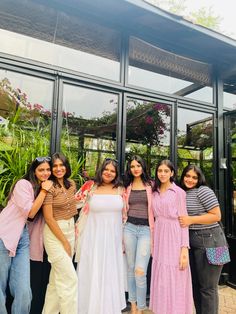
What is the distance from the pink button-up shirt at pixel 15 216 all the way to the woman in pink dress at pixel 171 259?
48.3 inches

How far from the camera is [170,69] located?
3.76 m

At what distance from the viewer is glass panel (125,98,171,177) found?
341 centimetres

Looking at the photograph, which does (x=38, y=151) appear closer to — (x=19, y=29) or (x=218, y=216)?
(x=19, y=29)

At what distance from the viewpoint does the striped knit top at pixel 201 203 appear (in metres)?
2.50

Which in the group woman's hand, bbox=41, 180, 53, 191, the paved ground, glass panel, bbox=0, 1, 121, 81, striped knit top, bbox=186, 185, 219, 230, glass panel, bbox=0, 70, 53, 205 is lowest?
the paved ground

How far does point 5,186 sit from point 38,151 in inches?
18.7

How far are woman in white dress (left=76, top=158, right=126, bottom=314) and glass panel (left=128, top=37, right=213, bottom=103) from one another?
153 cm

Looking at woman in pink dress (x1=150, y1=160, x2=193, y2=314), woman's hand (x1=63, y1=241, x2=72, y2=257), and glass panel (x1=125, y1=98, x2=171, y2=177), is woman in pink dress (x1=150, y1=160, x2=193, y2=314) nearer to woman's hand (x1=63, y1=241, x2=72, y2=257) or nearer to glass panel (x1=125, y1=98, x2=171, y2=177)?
woman's hand (x1=63, y1=241, x2=72, y2=257)

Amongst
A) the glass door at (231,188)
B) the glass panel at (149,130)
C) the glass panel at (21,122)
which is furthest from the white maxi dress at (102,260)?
the glass door at (231,188)

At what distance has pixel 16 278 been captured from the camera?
2.12 m

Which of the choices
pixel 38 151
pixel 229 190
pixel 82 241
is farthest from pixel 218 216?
pixel 38 151

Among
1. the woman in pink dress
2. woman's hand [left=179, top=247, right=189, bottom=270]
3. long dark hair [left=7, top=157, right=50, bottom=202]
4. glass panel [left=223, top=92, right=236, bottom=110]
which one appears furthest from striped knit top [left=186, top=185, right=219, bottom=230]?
glass panel [left=223, top=92, right=236, bottom=110]

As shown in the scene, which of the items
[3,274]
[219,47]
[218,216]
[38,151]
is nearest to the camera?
[3,274]

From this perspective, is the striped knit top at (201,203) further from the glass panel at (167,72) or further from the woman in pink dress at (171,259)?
the glass panel at (167,72)
